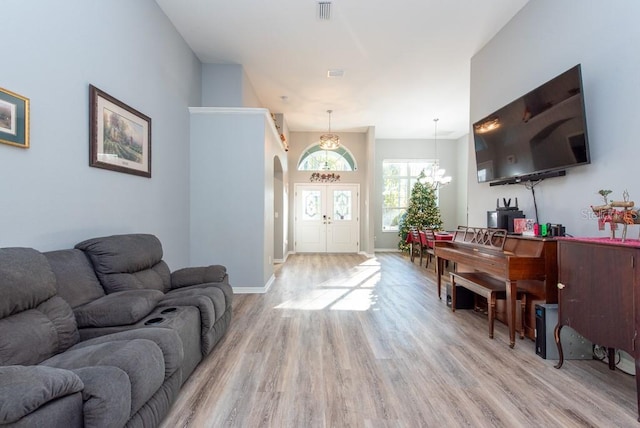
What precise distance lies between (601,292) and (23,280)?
3.54 metres

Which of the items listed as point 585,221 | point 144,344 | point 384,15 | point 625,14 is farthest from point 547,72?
point 144,344

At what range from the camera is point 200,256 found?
4699mm

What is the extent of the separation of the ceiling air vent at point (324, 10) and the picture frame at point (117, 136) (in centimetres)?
238

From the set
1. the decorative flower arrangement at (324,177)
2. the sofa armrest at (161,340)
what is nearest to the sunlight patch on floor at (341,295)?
the sofa armrest at (161,340)

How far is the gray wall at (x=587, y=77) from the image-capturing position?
2367mm

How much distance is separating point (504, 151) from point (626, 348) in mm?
2367

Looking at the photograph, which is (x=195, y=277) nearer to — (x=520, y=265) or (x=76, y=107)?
(x=76, y=107)

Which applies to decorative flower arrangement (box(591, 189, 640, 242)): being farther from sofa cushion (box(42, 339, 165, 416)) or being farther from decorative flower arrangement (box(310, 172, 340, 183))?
decorative flower arrangement (box(310, 172, 340, 183))

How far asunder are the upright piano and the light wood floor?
1.39ft

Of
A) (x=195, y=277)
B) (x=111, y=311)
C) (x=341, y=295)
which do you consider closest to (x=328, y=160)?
(x=341, y=295)

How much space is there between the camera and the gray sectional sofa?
3.75 ft

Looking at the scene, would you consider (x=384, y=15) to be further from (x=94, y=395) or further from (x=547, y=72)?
(x=94, y=395)

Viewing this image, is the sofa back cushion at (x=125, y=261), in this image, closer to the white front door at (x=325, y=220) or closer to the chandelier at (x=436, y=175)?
the white front door at (x=325, y=220)

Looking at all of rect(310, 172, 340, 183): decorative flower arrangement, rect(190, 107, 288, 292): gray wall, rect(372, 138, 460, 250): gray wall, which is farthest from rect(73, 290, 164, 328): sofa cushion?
rect(372, 138, 460, 250): gray wall
